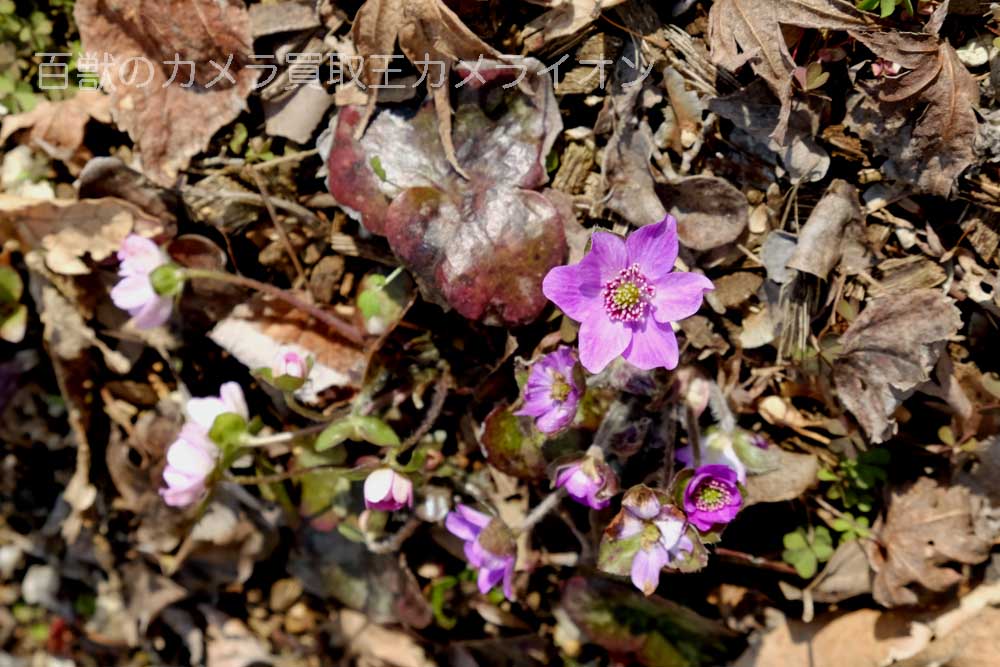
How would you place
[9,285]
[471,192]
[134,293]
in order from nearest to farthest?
[471,192] → [134,293] → [9,285]

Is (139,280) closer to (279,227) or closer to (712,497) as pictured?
(279,227)

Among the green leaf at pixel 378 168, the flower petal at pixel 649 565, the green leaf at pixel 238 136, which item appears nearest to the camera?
the flower petal at pixel 649 565

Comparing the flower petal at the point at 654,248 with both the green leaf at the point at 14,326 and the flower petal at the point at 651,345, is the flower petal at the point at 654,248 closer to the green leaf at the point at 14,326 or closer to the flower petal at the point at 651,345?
the flower petal at the point at 651,345

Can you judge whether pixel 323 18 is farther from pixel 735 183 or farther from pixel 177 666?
pixel 177 666

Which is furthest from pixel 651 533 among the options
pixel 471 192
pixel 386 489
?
pixel 471 192

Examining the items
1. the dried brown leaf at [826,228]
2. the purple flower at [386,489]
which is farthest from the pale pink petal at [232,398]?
the dried brown leaf at [826,228]

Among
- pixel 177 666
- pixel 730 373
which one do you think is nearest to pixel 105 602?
pixel 177 666

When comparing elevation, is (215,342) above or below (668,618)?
above
